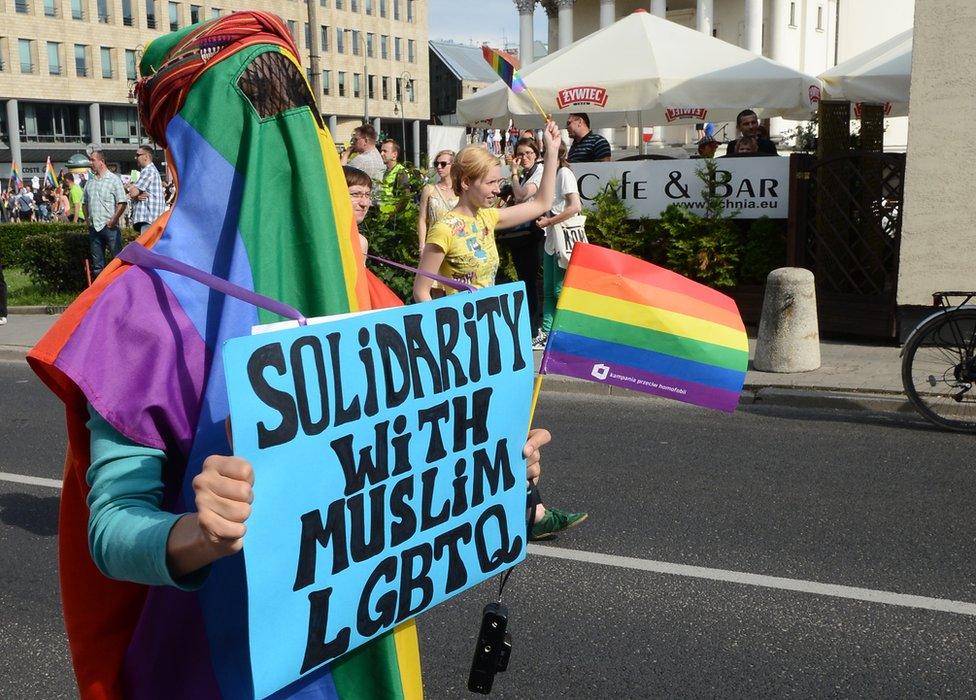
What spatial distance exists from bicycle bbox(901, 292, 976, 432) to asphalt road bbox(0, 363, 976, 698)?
0.92 feet

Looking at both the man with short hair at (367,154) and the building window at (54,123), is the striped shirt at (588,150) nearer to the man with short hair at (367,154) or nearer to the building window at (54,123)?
the man with short hair at (367,154)

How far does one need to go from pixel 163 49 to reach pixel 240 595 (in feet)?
2.65

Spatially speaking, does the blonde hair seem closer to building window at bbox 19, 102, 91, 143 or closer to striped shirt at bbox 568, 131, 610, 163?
striped shirt at bbox 568, 131, 610, 163

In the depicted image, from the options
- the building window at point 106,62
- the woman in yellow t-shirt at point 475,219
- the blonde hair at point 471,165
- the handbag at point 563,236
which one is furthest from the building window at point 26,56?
the woman in yellow t-shirt at point 475,219

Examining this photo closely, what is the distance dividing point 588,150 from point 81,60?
64.1m

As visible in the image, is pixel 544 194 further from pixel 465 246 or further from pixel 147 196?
pixel 147 196

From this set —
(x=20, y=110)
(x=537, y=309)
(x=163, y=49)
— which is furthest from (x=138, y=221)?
(x=20, y=110)

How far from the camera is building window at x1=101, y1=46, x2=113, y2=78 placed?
69.6 metres

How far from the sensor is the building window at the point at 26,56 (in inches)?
2547

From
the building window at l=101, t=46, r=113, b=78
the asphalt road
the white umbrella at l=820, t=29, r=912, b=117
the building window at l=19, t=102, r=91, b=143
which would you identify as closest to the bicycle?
the asphalt road

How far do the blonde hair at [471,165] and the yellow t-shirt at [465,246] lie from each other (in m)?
0.21

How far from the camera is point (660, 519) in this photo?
17.5 feet

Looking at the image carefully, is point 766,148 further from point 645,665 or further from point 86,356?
point 86,356

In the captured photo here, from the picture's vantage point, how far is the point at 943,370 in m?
7.34
